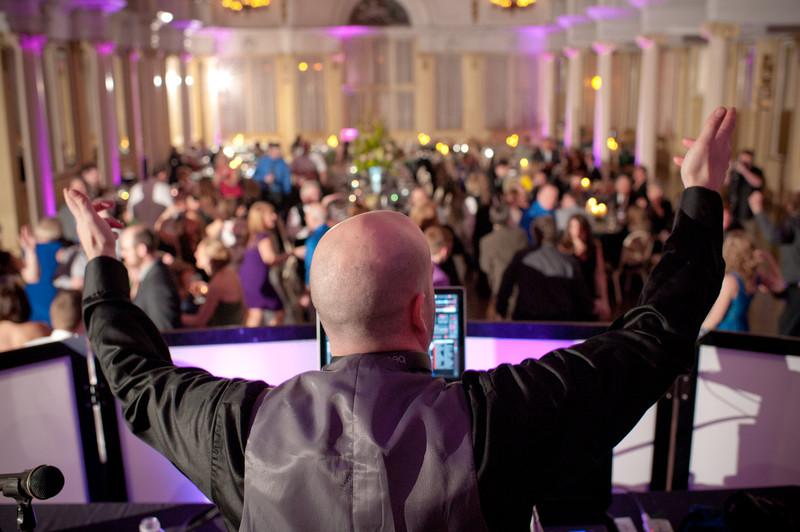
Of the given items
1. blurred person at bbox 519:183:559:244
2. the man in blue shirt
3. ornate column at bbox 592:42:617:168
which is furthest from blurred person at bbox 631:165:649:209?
ornate column at bbox 592:42:617:168

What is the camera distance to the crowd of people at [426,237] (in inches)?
169

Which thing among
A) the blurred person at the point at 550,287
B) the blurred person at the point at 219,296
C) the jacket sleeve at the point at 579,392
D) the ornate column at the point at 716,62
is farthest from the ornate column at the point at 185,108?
the jacket sleeve at the point at 579,392

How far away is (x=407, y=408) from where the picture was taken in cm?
128

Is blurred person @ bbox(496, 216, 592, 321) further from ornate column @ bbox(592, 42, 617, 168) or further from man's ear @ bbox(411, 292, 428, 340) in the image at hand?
ornate column @ bbox(592, 42, 617, 168)

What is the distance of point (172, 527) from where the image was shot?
7.70 ft

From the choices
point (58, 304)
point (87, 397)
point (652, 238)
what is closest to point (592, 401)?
point (87, 397)

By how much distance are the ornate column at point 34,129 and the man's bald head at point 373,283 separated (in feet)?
31.4

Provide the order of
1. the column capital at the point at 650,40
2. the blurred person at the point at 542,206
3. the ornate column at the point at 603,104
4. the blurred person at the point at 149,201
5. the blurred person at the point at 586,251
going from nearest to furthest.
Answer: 1. the blurred person at the point at 586,251
2. the blurred person at the point at 542,206
3. the blurred person at the point at 149,201
4. the column capital at the point at 650,40
5. the ornate column at the point at 603,104

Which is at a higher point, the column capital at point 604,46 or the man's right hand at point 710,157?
the column capital at point 604,46

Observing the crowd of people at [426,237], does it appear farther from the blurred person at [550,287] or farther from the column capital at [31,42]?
the column capital at [31,42]

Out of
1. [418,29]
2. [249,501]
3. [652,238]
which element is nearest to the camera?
[249,501]

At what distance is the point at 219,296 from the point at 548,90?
64.6ft

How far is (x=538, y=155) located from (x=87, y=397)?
1336 cm

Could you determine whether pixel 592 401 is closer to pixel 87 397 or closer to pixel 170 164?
pixel 87 397
